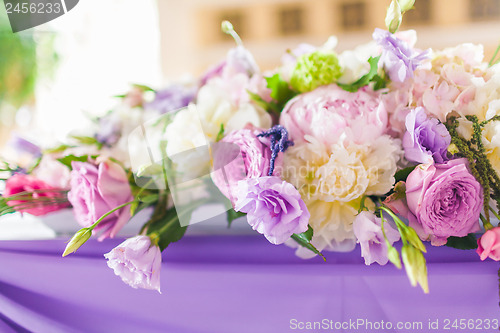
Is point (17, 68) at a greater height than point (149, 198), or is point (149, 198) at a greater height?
point (17, 68)

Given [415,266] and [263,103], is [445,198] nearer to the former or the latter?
[415,266]

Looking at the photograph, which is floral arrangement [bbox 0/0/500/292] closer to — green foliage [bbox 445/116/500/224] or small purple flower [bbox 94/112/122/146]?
green foliage [bbox 445/116/500/224]

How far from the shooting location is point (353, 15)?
3.61m

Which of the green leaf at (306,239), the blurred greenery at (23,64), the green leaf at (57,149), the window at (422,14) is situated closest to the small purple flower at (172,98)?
the green leaf at (57,149)

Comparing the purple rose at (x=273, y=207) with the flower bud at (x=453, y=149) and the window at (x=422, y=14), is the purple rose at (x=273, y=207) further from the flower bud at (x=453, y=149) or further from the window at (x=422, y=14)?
the window at (x=422, y=14)

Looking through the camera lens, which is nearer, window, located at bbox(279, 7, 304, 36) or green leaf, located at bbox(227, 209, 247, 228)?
green leaf, located at bbox(227, 209, 247, 228)

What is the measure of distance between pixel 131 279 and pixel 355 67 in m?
0.46

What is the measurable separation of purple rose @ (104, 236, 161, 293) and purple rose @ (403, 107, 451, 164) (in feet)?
1.23

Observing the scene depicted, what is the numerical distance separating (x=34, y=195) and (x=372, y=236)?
0.54 m

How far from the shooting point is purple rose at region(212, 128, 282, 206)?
479 millimetres

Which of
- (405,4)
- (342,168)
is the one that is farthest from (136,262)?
(405,4)

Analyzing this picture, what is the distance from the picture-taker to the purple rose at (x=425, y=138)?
0.46 meters

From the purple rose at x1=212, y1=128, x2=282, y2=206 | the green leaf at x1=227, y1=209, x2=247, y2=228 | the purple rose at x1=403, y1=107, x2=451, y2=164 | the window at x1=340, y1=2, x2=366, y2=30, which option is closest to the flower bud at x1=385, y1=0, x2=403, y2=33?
the purple rose at x1=403, y1=107, x2=451, y2=164

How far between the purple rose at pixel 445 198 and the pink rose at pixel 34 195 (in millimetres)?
551
